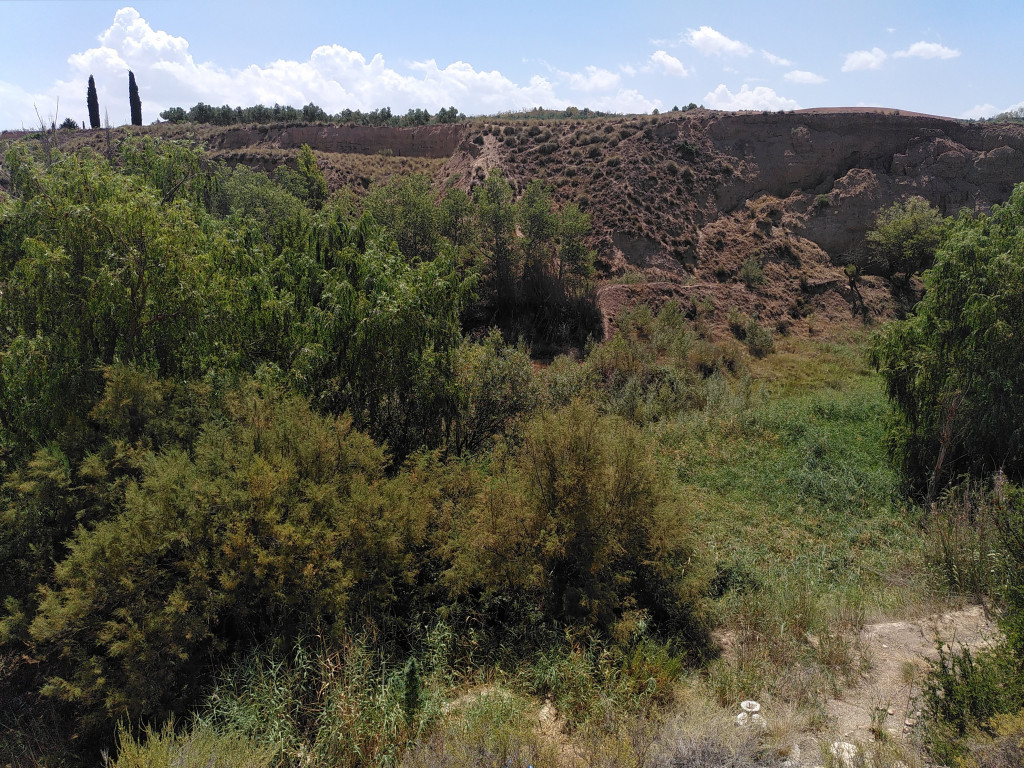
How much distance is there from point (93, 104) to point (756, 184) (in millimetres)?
51784

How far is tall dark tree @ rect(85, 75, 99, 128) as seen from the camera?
4691 cm

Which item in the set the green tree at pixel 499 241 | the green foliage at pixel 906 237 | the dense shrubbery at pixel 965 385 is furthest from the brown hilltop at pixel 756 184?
the dense shrubbery at pixel 965 385

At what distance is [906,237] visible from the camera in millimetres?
28375

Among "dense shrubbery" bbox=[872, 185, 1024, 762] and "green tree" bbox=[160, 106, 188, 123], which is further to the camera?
"green tree" bbox=[160, 106, 188, 123]

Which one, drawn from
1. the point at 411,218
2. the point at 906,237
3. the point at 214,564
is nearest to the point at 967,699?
the point at 214,564

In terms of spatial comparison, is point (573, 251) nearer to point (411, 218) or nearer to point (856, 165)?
point (411, 218)

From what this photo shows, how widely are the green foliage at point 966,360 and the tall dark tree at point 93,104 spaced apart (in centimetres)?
5909

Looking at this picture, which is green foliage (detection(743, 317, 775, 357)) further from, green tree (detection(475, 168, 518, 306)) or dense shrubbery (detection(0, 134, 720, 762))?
dense shrubbery (detection(0, 134, 720, 762))

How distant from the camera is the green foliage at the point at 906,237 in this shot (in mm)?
27984

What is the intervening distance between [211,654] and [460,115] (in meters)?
46.5

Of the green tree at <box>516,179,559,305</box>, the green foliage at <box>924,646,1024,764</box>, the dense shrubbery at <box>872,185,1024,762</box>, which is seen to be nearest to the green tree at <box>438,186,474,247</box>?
the green tree at <box>516,179,559,305</box>

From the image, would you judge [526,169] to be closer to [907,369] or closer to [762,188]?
[762,188]

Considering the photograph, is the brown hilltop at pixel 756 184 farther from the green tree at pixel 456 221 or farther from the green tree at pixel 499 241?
the green tree at pixel 456 221

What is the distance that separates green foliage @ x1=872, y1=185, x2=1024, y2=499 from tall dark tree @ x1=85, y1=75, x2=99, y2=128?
59.1 m
